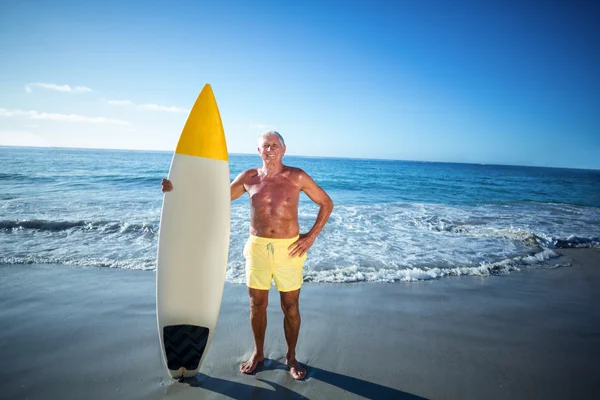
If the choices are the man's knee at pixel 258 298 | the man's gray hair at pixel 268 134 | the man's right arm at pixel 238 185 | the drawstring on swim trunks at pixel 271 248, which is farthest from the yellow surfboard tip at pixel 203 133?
the man's knee at pixel 258 298

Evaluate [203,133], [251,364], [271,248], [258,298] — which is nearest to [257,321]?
[258,298]

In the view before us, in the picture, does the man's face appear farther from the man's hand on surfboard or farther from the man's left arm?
the man's hand on surfboard

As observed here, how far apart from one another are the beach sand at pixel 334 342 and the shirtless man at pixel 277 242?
0.40 meters

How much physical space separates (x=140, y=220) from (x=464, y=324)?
830 cm

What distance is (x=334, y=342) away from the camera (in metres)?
3.07

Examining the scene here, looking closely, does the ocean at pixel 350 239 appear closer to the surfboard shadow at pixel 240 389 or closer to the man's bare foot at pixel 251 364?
the man's bare foot at pixel 251 364

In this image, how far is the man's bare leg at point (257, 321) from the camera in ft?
8.55

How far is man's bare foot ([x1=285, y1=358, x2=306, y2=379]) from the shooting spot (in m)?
2.53

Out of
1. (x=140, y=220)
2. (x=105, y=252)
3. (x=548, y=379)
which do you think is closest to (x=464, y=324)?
(x=548, y=379)

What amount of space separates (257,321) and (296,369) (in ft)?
1.74

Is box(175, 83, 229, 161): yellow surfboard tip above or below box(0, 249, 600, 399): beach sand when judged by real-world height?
above

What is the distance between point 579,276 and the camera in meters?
5.09

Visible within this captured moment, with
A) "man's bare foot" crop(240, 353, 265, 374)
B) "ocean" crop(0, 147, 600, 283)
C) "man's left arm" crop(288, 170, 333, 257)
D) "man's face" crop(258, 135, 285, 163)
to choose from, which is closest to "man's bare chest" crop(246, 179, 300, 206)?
"man's left arm" crop(288, 170, 333, 257)

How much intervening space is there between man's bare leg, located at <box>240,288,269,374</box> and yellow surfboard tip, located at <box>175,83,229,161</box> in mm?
1361
